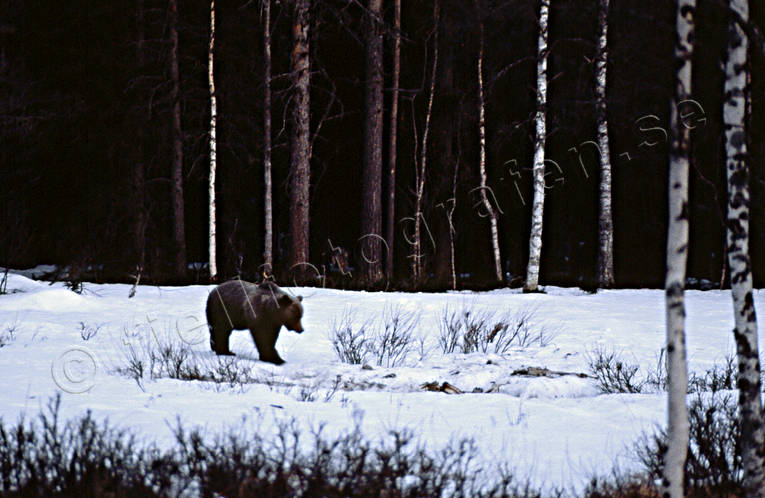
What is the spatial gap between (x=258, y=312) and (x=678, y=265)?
497 cm

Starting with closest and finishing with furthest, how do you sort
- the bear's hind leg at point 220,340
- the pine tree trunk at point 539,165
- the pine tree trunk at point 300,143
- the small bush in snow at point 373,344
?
the bear's hind leg at point 220,340, the small bush in snow at point 373,344, the pine tree trunk at point 539,165, the pine tree trunk at point 300,143

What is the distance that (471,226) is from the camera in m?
24.1

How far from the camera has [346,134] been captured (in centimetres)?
2430

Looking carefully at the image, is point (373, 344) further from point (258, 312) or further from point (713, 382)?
point (713, 382)

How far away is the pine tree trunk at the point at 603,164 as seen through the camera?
50.0 feet

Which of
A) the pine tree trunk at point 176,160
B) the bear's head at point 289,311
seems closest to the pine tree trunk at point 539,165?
the bear's head at point 289,311

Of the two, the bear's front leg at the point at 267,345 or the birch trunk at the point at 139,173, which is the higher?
the birch trunk at the point at 139,173

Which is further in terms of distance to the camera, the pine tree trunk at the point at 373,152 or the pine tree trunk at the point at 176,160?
the pine tree trunk at the point at 176,160

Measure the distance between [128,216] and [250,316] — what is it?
1274 centimetres

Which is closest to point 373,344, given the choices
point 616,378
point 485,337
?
point 485,337

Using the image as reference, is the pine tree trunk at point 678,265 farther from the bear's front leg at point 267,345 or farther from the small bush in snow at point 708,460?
the bear's front leg at point 267,345

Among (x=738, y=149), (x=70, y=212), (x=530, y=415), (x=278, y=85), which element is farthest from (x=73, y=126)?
(x=738, y=149)

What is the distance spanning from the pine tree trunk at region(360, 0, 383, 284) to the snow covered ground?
3.79m

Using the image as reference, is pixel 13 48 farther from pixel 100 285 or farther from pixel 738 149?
pixel 738 149
